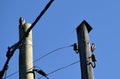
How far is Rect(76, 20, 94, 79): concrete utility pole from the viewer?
9.56 metres

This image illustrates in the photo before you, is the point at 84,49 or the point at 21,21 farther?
the point at 21,21

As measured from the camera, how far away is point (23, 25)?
11.0 meters

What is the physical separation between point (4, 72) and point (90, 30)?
2390 millimetres

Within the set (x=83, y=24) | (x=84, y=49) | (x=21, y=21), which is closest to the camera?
(x=84, y=49)

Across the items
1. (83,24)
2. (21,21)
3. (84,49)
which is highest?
(21,21)

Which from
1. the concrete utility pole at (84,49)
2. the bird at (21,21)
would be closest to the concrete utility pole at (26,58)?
the bird at (21,21)

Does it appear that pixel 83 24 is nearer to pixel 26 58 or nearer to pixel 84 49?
pixel 84 49

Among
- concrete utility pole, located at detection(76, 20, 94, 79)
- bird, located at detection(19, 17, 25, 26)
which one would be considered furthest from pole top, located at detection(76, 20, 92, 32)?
bird, located at detection(19, 17, 25, 26)

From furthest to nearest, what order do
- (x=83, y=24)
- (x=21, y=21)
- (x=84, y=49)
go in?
(x=21, y=21) < (x=83, y=24) < (x=84, y=49)

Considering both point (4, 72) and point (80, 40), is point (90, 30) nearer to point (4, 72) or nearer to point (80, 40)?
point (80, 40)

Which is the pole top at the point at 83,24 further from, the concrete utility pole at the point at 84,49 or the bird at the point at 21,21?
the bird at the point at 21,21

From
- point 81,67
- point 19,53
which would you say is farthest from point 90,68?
point 19,53

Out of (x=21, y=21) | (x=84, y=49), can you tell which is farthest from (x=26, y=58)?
(x=84, y=49)

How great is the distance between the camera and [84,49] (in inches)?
392
